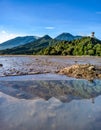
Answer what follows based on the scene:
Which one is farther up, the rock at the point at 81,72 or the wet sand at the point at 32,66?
the rock at the point at 81,72

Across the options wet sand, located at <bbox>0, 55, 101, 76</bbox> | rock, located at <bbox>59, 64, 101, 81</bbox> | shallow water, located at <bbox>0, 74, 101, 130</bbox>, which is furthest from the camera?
wet sand, located at <bbox>0, 55, 101, 76</bbox>

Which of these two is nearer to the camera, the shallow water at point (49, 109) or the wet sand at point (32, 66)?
the shallow water at point (49, 109)

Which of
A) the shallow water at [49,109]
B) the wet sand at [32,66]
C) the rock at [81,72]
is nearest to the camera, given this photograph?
the shallow water at [49,109]

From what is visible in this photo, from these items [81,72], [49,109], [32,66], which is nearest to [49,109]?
[49,109]

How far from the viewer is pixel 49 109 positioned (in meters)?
11.4

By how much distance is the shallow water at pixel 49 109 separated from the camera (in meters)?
9.07

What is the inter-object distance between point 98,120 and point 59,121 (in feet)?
4.95

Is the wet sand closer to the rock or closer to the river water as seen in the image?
the rock

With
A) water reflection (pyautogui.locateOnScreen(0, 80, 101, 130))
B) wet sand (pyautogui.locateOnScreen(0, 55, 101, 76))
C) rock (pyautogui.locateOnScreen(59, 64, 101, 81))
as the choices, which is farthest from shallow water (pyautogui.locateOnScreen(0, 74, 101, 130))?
wet sand (pyautogui.locateOnScreen(0, 55, 101, 76))

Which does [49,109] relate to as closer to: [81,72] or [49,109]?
[49,109]

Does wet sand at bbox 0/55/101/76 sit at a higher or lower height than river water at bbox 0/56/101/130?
lower

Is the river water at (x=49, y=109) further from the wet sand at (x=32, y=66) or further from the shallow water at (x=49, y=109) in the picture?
the wet sand at (x=32, y=66)

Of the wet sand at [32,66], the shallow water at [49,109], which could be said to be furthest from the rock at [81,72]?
the shallow water at [49,109]

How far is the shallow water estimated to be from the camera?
9070 millimetres
